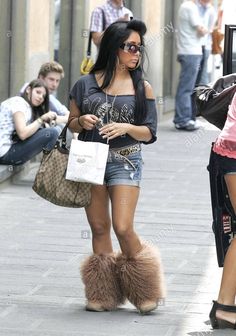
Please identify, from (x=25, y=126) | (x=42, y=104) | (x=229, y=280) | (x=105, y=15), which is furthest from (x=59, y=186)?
(x=105, y=15)

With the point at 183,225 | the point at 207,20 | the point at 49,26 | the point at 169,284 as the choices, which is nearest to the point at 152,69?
the point at 207,20

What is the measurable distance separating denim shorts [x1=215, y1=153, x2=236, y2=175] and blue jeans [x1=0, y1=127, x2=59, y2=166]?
5.47m

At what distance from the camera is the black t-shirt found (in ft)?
23.5

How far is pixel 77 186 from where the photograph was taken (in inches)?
282

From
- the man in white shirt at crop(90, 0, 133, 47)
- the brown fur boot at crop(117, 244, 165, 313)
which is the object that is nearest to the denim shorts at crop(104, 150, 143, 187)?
the brown fur boot at crop(117, 244, 165, 313)

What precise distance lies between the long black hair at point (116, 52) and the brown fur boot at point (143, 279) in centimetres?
81

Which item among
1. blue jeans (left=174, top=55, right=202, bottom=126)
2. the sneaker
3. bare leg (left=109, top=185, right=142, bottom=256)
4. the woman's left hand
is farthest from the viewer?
the sneaker

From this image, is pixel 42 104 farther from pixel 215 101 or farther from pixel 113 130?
pixel 215 101

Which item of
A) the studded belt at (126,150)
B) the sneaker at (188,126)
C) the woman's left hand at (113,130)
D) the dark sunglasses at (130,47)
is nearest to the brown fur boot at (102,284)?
the studded belt at (126,150)

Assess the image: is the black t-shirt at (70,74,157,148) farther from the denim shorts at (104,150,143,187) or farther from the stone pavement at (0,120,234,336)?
the stone pavement at (0,120,234,336)

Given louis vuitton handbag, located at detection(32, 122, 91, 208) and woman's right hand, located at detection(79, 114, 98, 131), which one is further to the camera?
louis vuitton handbag, located at detection(32, 122, 91, 208)

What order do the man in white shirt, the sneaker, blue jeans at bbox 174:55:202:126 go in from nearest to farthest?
the man in white shirt, blue jeans at bbox 174:55:202:126, the sneaker

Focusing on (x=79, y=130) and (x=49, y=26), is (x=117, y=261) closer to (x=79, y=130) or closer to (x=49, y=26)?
(x=79, y=130)

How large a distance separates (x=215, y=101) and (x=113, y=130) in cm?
60
